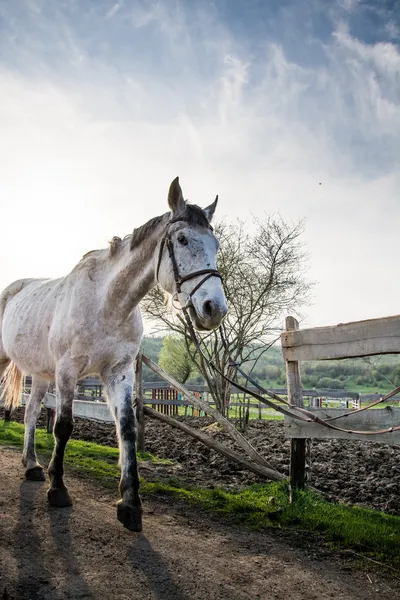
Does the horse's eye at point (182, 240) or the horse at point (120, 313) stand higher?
the horse's eye at point (182, 240)

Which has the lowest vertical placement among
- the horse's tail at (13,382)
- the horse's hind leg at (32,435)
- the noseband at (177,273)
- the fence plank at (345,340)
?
the horse's hind leg at (32,435)

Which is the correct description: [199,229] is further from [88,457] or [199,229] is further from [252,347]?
[252,347]

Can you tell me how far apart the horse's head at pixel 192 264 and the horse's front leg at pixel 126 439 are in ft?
3.69

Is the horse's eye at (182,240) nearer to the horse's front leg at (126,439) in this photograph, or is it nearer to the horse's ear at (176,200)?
the horse's ear at (176,200)

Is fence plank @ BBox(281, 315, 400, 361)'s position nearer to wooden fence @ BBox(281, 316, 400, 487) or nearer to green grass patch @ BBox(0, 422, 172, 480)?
wooden fence @ BBox(281, 316, 400, 487)

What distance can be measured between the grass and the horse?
111 centimetres

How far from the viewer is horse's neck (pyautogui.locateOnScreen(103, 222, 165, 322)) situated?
4531 mm

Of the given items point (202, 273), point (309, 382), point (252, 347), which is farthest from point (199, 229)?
point (309, 382)

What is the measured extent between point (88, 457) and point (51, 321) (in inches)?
120

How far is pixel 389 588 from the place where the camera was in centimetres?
301

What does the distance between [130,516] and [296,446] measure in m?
2.11

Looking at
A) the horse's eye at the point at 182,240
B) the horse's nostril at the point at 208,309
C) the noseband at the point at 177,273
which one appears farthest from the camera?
the horse's eye at the point at 182,240

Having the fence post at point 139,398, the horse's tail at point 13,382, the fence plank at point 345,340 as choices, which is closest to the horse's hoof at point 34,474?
the horse's tail at point 13,382

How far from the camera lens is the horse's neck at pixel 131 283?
453 cm
